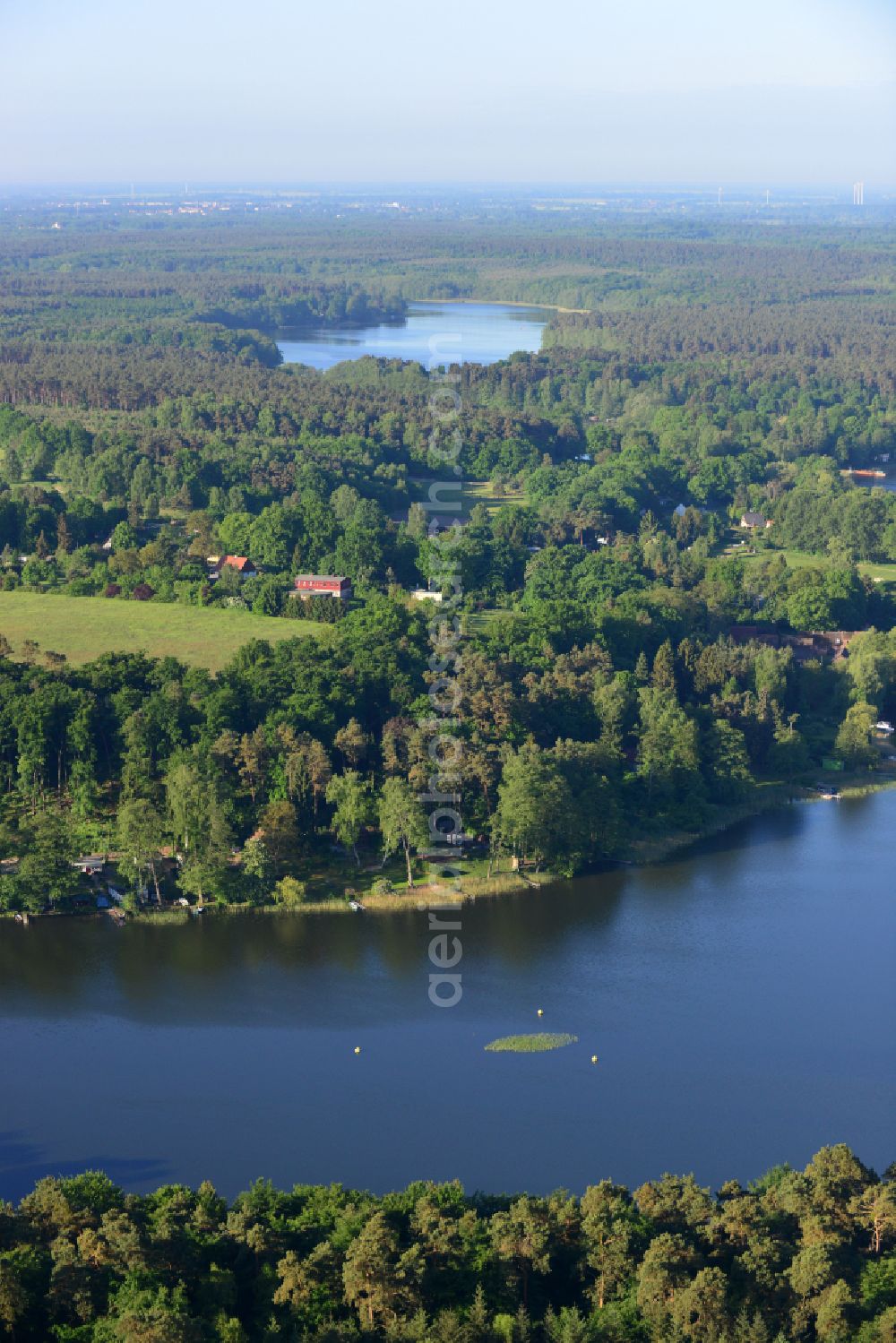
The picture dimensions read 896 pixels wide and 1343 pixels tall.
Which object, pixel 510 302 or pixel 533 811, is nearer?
pixel 533 811

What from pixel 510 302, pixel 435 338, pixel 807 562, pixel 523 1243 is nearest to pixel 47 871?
pixel 523 1243

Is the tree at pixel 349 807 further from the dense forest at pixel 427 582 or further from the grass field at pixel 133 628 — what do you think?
the grass field at pixel 133 628

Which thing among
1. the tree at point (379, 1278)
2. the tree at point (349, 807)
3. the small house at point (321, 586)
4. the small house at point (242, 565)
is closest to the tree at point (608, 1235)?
the tree at point (379, 1278)

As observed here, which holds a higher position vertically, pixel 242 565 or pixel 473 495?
pixel 473 495

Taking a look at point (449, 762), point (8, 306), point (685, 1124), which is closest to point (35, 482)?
point (449, 762)

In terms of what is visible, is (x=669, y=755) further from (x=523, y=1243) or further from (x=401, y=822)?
(x=523, y=1243)
